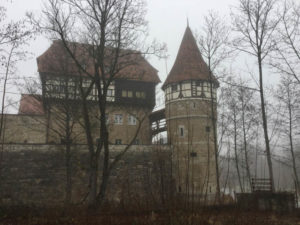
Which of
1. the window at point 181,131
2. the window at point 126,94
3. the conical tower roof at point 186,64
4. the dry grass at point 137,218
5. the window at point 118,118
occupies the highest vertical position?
the conical tower roof at point 186,64

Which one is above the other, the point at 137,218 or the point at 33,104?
the point at 33,104

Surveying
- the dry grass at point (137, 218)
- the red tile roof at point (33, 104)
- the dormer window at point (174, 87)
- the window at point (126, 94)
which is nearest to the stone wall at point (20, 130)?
the red tile roof at point (33, 104)

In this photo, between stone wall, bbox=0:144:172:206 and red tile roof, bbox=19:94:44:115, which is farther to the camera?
stone wall, bbox=0:144:172:206

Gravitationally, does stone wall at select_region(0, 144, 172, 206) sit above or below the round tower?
below

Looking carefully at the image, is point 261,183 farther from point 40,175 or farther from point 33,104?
point 33,104

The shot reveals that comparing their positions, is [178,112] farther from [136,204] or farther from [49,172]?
[136,204]

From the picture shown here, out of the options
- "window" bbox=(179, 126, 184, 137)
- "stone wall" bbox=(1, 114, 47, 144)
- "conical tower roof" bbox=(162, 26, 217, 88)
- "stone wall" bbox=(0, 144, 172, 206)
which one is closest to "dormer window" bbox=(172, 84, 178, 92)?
"conical tower roof" bbox=(162, 26, 217, 88)

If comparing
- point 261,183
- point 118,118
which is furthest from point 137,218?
point 118,118

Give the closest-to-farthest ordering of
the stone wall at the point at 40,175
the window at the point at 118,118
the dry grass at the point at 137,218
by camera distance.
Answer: the dry grass at the point at 137,218 < the stone wall at the point at 40,175 < the window at the point at 118,118

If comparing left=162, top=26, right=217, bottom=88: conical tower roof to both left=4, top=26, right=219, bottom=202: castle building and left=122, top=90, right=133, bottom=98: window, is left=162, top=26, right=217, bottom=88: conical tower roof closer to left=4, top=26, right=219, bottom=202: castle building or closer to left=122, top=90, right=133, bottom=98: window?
left=4, top=26, right=219, bottom=202: castle building

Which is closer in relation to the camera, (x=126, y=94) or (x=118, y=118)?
(x=126, y=94)

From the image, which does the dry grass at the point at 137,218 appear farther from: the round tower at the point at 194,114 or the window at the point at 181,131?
the window at the point at 181,131

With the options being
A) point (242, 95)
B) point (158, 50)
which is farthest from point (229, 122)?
point (158, 50)

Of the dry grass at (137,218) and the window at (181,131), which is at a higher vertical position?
the window at (181,131)
